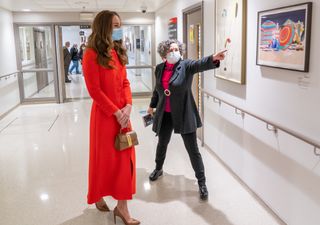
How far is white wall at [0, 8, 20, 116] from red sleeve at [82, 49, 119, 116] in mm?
5468

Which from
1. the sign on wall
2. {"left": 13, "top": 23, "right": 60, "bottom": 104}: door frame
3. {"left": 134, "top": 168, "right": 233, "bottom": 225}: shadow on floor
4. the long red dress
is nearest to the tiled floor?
{"left": 134, "top": 168, "right": 233, "bottom": 225}: shadow on floor

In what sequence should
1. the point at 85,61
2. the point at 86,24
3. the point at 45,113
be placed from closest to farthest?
the point at 85,61 → the point at 45,113 → the point at 86,24

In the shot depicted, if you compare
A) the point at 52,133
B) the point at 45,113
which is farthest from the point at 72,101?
the point at 52,133

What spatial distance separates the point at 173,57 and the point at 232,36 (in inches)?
31.8

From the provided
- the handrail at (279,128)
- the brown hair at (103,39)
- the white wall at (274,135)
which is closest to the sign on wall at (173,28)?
the white wall at (274,135)

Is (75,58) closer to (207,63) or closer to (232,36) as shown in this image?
(232,36)

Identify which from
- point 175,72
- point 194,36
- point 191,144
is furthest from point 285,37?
point 194,36

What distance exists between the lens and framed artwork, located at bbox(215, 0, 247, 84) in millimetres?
3412

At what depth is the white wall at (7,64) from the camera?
7498 millimetres

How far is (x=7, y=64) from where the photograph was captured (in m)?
7.97

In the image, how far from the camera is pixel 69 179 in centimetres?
394

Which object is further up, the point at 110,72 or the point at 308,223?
the point at 110,72

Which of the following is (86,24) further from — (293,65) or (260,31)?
(293,65)

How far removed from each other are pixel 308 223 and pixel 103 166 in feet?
5.20
